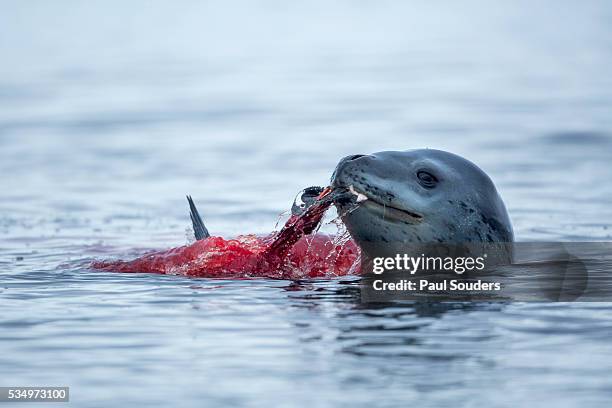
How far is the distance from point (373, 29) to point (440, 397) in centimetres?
3414

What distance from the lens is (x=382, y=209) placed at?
10.2m

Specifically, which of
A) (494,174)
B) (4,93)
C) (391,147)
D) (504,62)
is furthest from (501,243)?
(504,62)

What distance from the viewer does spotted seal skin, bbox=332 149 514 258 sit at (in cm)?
1016

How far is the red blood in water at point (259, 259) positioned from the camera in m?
11.4

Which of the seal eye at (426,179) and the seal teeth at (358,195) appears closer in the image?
the seal teeth at (358,195)

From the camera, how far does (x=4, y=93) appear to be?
1096 inches

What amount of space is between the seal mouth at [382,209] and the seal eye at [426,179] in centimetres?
23

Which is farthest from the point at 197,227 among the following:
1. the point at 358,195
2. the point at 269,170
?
the point at 269,170

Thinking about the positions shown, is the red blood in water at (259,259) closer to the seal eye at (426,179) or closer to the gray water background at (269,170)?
the gray water background at (269,170)

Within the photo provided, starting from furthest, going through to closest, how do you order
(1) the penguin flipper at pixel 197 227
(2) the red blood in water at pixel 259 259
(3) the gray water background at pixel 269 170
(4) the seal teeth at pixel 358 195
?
1. (1) the penguin flipper at pixel 197 227
2. (2) the red blood in water at pixel 259 259
3. (4) the seal teeth at pixel 358 195
4. (3) the gray water background at pixel 269 170

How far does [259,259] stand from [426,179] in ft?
5.58

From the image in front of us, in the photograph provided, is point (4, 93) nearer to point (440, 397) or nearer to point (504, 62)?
point (504, 62)

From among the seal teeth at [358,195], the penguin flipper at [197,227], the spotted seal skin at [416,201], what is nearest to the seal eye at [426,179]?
the spotted seal skin at [416,201]

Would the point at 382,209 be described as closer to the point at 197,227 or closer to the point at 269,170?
the point at 197,227
